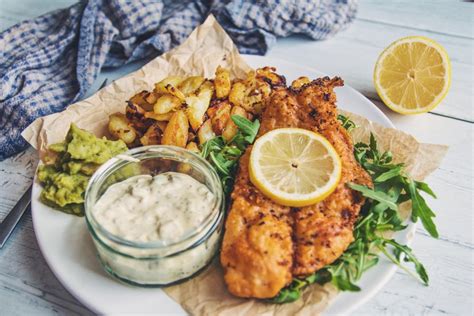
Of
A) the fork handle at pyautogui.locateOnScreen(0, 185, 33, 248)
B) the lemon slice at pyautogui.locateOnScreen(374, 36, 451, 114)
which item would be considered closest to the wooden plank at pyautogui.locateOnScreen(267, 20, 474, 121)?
the lemon slice at pyautogui.locateOnScreen(374, 36, 451, 114)

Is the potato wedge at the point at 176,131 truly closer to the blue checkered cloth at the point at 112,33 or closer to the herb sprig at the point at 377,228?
the herb sprig at the point at 377,228

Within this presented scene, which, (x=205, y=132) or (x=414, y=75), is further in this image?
(x=414, y=75)

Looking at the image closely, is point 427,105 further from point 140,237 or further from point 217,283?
point 140,237

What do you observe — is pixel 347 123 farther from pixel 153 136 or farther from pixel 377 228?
pixel 153 136

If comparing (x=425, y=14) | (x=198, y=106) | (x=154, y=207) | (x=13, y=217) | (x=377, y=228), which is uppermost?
(x=198, y=106)

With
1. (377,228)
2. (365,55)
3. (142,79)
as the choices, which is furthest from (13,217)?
(365,55)
